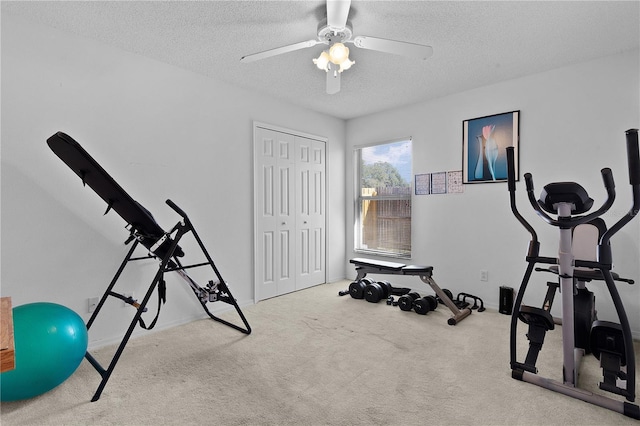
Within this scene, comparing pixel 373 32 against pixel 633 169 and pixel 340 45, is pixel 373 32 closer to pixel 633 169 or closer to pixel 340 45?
pixel 340 45

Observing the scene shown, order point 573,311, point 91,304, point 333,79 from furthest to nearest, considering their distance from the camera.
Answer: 1. point 91,304
2. point 333,79
3. point 573,311

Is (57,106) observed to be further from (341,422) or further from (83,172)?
(341,422)

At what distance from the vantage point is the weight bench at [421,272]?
10.7ft

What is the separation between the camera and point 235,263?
3.67 meters

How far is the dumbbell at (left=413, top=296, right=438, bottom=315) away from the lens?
3.40 m

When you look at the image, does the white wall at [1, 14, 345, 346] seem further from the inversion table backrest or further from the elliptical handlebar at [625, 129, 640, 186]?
the elliptical handlebar at [625, 129, 640, 186]

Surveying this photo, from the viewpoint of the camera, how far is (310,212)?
Result: 4.57 metres

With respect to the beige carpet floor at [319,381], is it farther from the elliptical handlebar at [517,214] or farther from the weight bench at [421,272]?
the elliptical handlebar at [517,214]

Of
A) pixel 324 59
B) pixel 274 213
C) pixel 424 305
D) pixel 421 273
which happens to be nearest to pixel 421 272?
pixel 421 273

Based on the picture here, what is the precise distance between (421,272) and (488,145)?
1616 mm

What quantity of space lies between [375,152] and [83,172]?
144 inches

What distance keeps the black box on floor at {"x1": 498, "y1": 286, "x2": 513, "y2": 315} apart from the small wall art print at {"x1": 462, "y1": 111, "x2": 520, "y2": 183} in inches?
46.7

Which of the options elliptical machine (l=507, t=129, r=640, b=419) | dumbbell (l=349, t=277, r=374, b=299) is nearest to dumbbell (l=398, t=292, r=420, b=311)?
dumbbell (l=349, t=277, r=374, b=299)

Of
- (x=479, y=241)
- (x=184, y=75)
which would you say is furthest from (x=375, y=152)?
(x=184, y=75)
